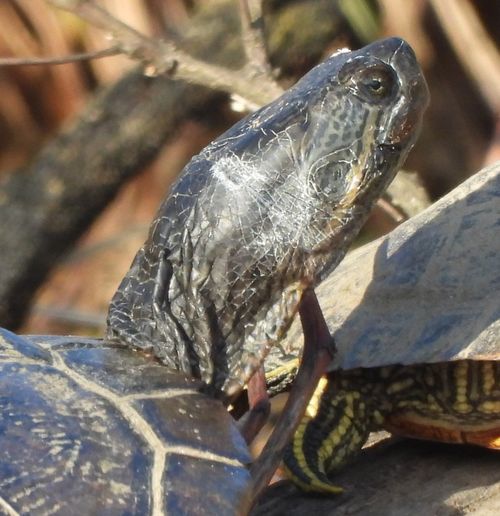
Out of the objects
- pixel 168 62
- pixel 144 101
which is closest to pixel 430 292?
pixel 168 62

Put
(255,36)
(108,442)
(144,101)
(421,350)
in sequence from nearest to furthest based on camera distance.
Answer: (108,442) → (421,350) → (255,36) → (144,101)

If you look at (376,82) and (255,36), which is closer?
(376,82)

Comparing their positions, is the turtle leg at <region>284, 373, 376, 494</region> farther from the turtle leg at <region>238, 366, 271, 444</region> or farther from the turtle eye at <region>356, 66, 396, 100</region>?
the turtle eye at <region>356, 66, 396, 100</region>

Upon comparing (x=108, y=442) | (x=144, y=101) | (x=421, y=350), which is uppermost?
(x=144, y=101)

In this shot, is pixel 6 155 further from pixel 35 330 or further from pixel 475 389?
pixel 475 389

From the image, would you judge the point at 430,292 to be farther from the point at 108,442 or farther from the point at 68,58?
the point at 68,58

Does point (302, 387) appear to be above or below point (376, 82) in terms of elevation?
below

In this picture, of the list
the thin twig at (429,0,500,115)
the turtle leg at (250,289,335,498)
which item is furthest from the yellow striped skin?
the thin twig at (429,0,500,115)
